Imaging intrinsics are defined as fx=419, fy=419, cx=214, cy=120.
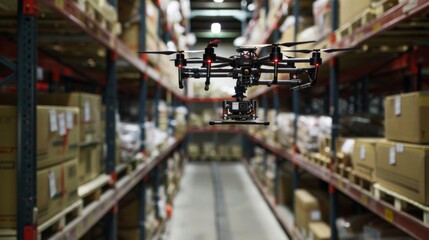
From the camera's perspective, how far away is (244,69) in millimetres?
1389

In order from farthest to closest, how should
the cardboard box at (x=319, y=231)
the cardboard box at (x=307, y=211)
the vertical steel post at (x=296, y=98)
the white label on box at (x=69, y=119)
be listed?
the vertical steel post at (x=296, y=98)
the cardboard box at (x=307, y=211)
the cardboard box at (x=319, y=231)
the white label on box at (x=69, y=119)

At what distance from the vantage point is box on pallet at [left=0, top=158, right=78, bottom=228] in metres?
1.89

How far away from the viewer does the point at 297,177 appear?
5.79m

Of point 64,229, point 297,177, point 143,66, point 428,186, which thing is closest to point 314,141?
point 297,177

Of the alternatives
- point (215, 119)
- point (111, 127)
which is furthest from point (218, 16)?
point (111, 127)

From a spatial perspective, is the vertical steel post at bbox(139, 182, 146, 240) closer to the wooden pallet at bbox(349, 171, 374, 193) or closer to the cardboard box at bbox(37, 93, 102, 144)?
the cardboard box at bbox(37, 93, 102, 144)

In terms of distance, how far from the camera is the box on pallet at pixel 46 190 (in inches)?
74.4

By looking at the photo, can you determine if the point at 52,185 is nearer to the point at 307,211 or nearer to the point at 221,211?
the point at 307,211

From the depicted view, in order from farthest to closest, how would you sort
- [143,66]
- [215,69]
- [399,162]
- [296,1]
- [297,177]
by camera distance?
[297,177] < [296,1] < [143,66] < [399,162] < [215,69]

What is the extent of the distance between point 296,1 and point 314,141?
5.64 feet

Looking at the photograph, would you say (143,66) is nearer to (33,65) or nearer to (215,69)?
(33,65)

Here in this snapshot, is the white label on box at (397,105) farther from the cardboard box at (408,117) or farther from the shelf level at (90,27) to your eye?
the shelf level at (90,27)

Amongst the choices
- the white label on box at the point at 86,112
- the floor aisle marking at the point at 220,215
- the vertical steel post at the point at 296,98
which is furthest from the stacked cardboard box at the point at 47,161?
the floor aisle marking at the point at 220,215

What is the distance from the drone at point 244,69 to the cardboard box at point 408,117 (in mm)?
1043
